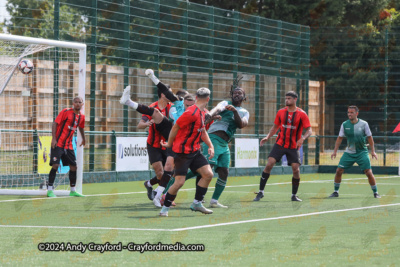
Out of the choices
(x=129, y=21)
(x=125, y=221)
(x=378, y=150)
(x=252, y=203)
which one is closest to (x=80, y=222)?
(x=125, y=221)

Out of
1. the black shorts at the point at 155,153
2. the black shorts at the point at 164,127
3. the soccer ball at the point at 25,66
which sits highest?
the soccer ball at the point at 25,66

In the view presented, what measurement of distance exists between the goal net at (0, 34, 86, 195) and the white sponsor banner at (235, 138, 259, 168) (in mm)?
6399

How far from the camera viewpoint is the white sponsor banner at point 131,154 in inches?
794

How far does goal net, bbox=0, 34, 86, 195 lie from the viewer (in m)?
15.8

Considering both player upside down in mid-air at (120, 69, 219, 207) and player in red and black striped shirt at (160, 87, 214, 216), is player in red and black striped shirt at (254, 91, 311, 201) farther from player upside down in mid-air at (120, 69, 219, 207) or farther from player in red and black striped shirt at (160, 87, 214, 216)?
player in red and black striped shirt at (160, 87, 214, 216)

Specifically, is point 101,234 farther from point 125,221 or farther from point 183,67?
point 183,67

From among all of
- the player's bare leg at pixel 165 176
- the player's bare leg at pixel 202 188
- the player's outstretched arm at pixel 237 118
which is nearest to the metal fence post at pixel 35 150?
the player's bare leg at pixel 165 176

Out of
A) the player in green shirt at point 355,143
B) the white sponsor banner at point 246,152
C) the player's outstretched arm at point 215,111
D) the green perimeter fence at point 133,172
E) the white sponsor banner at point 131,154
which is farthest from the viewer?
the white sponsor banner at point 246,152

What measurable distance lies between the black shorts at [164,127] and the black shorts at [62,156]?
9.79ft

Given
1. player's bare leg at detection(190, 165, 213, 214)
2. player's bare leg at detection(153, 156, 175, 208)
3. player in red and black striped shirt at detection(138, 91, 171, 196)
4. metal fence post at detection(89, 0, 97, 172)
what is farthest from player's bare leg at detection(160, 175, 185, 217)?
metal fence post at detection(89, 0, 97, 172)

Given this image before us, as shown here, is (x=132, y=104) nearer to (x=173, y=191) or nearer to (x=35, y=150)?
(x=173, y=191)

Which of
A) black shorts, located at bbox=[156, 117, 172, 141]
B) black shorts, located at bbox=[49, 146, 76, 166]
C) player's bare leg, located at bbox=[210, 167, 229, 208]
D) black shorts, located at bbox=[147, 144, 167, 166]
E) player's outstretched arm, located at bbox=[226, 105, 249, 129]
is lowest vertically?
player's bare leg, located at bbox=[210, 167, 229, 208]

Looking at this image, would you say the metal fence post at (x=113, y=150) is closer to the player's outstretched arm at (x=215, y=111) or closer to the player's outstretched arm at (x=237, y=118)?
the player's outstretched arm at (x=237, y=118)

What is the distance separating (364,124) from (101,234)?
8.38 m
